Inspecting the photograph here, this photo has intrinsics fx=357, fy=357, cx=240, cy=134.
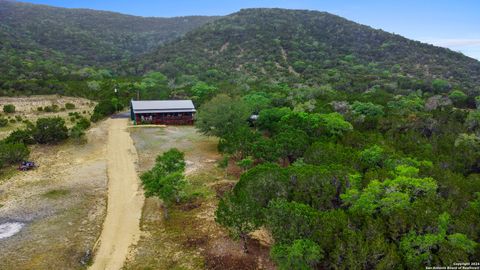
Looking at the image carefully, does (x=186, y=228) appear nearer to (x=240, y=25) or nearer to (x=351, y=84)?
(x=351, y=84)

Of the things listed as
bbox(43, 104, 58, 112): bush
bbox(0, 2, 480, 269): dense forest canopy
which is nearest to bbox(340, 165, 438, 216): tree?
bbox(0, 2, 480, 269): dense forest canopy

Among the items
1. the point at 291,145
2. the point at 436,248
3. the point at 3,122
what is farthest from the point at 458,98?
the point at 3,122

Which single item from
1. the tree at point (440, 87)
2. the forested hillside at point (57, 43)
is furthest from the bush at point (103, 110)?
the tree at point (440, 87)

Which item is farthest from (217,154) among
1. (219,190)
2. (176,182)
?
(176,182)

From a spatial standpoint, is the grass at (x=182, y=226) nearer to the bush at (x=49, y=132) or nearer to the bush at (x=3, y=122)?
the bush at (x=49, y=132)

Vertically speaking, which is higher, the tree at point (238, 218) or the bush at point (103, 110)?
the bush at point (103, 110)

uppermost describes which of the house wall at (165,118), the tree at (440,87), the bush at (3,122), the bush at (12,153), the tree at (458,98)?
the tree at (440,87)
